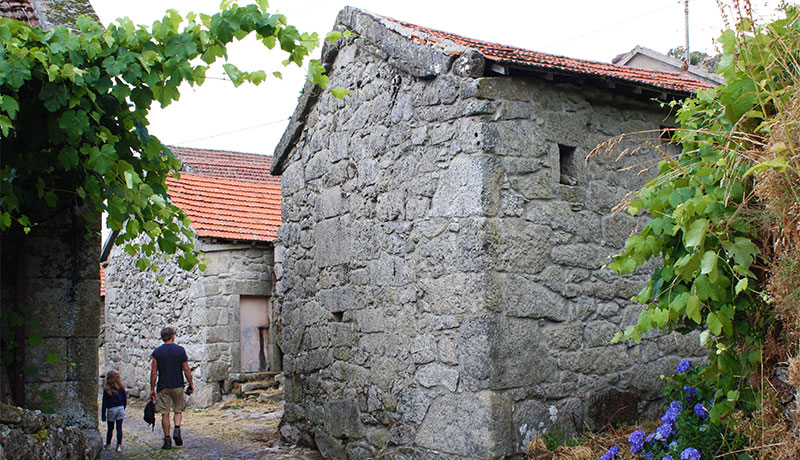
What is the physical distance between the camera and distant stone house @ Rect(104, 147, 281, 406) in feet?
38.0

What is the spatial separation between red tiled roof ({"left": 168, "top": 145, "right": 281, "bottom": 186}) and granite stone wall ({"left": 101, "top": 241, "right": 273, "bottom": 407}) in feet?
10.8

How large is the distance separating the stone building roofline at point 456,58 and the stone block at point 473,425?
7.69 ft

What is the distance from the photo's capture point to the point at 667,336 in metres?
6.09

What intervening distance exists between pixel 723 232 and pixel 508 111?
252 centimetres

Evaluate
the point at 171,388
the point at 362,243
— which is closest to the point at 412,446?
the point at 362,243

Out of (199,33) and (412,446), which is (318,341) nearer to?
(412,446)

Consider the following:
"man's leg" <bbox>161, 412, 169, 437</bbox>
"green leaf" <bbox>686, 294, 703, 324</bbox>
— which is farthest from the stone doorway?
"green leaf" <bbox>686, 294, 703, 324</bbox>

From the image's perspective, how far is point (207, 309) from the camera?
11.6 metres

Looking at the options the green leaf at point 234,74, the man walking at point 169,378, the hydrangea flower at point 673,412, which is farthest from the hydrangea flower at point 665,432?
the man walking at point 169,378

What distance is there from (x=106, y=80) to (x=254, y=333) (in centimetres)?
824

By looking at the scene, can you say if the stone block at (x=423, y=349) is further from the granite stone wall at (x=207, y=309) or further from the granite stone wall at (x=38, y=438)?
the granite stone wall at (x=207, y=309)

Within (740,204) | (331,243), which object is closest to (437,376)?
(331,243)

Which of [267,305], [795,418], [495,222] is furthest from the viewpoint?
[267,305]

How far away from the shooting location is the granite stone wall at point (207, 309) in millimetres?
11508
